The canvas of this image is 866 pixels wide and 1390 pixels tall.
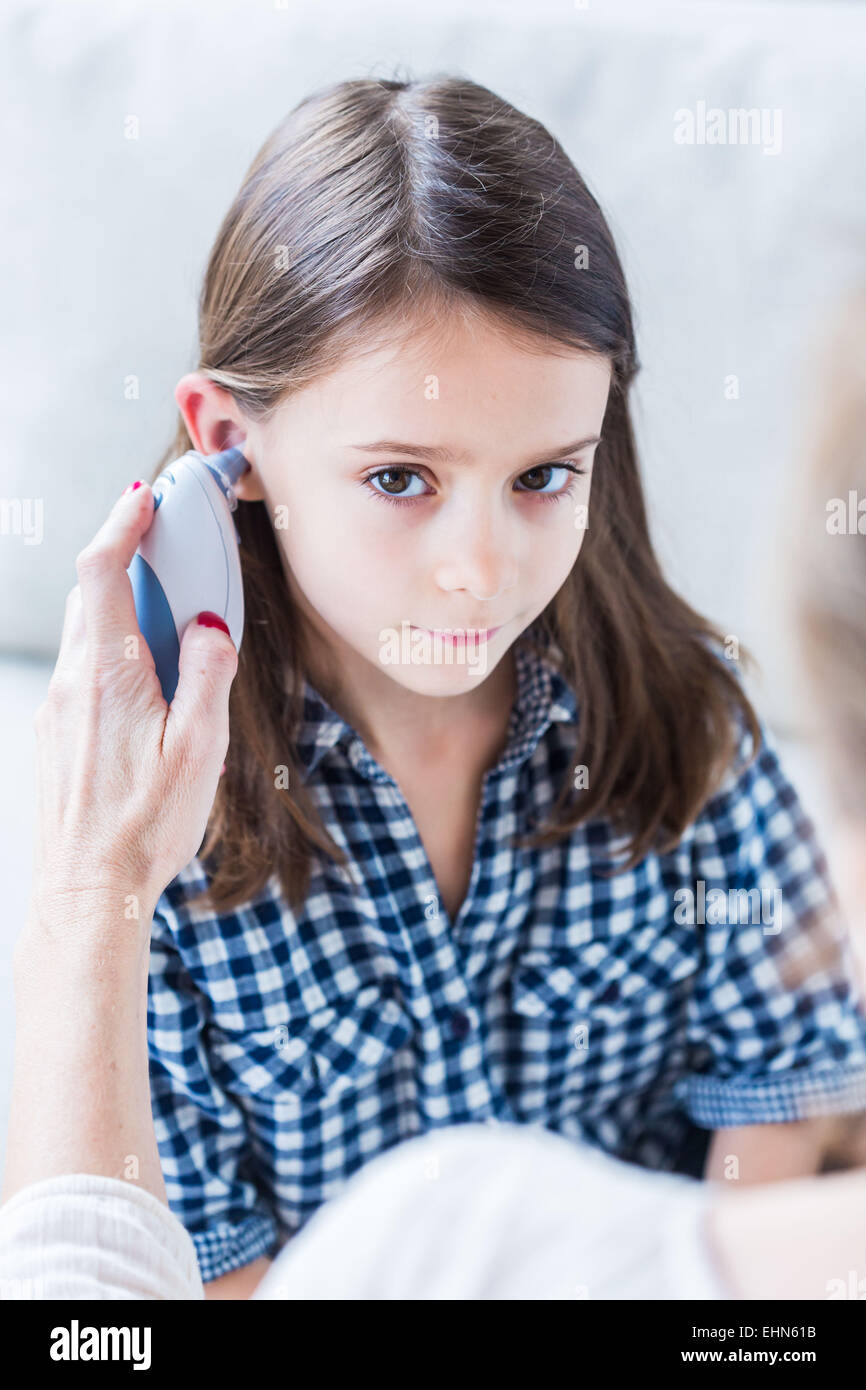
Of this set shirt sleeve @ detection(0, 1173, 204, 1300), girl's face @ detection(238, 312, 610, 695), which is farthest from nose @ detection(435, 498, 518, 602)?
shirt sleeve @ detection(0, 1173, 204, 1300)

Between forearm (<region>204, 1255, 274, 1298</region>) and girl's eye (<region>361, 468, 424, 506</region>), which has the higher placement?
girl's eye (<region>361, 468, 424, 506</region>)

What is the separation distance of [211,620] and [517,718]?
28cm

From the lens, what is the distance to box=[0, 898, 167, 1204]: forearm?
57 centimetres

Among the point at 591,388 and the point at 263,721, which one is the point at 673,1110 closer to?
the point at 263,721

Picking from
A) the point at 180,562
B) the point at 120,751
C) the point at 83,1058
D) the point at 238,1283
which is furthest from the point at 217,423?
the point at 238,1283

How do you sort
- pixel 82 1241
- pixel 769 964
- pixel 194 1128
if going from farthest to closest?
pixel 769 964
pixel 194 1128
pixel 82 1241

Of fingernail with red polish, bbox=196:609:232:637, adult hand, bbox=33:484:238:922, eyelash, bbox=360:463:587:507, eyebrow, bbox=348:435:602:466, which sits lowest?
adult hand, bbox=33:484:238:922

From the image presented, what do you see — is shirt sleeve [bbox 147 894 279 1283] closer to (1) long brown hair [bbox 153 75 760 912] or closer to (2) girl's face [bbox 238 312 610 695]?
(1) long brown hair [bbox 153 75 760 912]

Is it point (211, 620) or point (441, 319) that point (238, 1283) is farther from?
point (441, 319)

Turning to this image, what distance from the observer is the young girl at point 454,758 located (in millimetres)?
640

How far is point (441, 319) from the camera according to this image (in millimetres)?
626

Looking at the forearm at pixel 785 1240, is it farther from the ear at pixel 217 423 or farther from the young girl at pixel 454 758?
the ear at pixel 217 423

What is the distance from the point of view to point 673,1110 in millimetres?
1017
